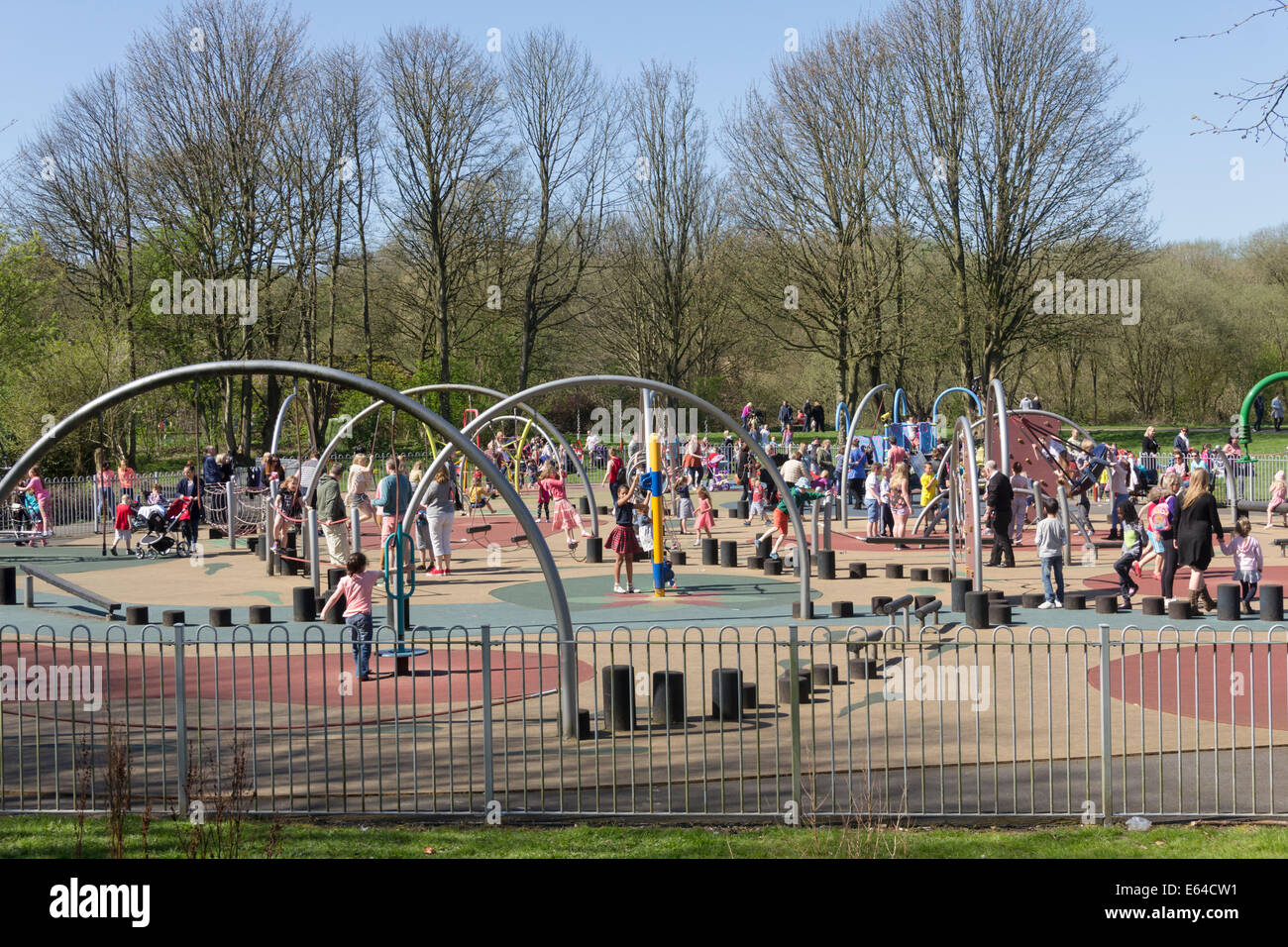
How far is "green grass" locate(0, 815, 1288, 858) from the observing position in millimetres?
7770

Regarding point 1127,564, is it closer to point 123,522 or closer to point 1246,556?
point 1246,556

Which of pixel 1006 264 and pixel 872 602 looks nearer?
pixel 872 602

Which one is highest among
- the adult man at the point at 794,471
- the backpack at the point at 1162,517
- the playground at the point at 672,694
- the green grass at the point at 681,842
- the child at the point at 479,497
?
the adult man at the point at 794,471

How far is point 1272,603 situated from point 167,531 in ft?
64.2

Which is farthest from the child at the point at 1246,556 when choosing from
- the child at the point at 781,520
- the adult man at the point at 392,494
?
the adult man at the point at 392,494

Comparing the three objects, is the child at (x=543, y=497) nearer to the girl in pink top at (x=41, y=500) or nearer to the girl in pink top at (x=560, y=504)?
the girl in pink top at (x=560, y=504)

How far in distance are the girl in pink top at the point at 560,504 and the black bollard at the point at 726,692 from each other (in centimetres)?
1353

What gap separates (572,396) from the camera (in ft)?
222

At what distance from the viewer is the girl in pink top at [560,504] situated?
82.0ft

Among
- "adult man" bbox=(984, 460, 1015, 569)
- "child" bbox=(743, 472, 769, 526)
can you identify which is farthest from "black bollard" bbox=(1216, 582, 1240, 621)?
"child" bbox=(743, 472, 769, 526)

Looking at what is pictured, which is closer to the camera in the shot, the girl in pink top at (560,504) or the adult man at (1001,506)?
the adult man at (1001,506)

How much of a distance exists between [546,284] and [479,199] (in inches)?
216
